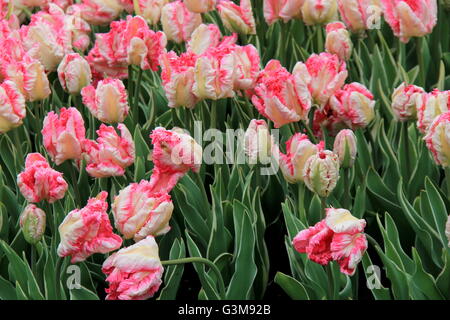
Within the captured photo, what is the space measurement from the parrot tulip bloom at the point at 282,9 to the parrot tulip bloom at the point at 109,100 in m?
0.50

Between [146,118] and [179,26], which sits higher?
[179,26]

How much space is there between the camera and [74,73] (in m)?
1.85

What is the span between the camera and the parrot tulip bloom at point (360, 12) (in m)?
2.01

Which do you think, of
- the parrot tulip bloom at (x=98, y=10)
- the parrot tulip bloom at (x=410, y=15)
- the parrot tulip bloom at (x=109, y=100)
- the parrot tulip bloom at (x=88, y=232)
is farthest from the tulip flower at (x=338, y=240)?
the parrot tulip bloom at (x=98, y=10)

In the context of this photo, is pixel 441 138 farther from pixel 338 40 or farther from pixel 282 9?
pixel 282 9

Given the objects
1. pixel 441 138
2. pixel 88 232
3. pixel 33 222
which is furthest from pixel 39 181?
pixel 441 138

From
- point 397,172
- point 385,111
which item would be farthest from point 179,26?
Result: point 397,172

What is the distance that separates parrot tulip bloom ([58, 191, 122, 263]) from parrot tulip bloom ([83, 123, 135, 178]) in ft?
0.82

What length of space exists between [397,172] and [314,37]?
662mm

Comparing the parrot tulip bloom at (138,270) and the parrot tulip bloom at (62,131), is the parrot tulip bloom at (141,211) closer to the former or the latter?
the parrot tulip bloom at (138,270)

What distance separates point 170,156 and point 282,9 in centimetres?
75

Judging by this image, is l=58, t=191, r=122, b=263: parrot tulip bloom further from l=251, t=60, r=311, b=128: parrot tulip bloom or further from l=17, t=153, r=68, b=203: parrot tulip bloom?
l=251, t=60, r=311, b=128: parrot tulip bloom
